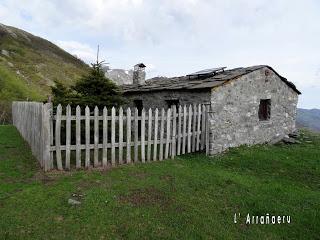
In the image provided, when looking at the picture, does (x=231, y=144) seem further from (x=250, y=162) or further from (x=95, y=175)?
(x=95, y=175)

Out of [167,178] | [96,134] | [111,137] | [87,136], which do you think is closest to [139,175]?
[167,178]

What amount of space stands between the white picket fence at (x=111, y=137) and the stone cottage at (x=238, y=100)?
30.8 inches

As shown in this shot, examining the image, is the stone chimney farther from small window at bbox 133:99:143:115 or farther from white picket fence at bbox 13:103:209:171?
white picket fence at bbox 13:103:209:171

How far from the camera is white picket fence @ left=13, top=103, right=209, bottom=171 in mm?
9000

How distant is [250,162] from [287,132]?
6.32 metres

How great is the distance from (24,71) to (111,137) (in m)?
44.5

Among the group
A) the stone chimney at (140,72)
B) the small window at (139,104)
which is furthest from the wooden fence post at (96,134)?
the stone chimney at (140,72)

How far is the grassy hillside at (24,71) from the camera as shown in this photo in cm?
3705

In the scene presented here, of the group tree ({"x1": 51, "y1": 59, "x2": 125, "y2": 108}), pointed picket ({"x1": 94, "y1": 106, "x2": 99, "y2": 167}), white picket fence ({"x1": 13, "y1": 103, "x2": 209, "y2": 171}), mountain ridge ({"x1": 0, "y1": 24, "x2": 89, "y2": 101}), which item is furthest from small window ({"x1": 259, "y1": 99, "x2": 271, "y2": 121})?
mountain ridge ({"x1": 0, "y1": 24, "x2": 89, "y2": 101})

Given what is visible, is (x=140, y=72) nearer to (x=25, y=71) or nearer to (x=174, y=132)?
(x=174, y=132)

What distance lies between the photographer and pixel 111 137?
32.1ft

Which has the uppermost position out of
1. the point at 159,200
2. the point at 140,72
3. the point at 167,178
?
the point at 140,72

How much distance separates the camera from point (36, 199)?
681cm

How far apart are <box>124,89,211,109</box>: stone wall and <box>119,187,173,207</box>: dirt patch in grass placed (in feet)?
18.8
